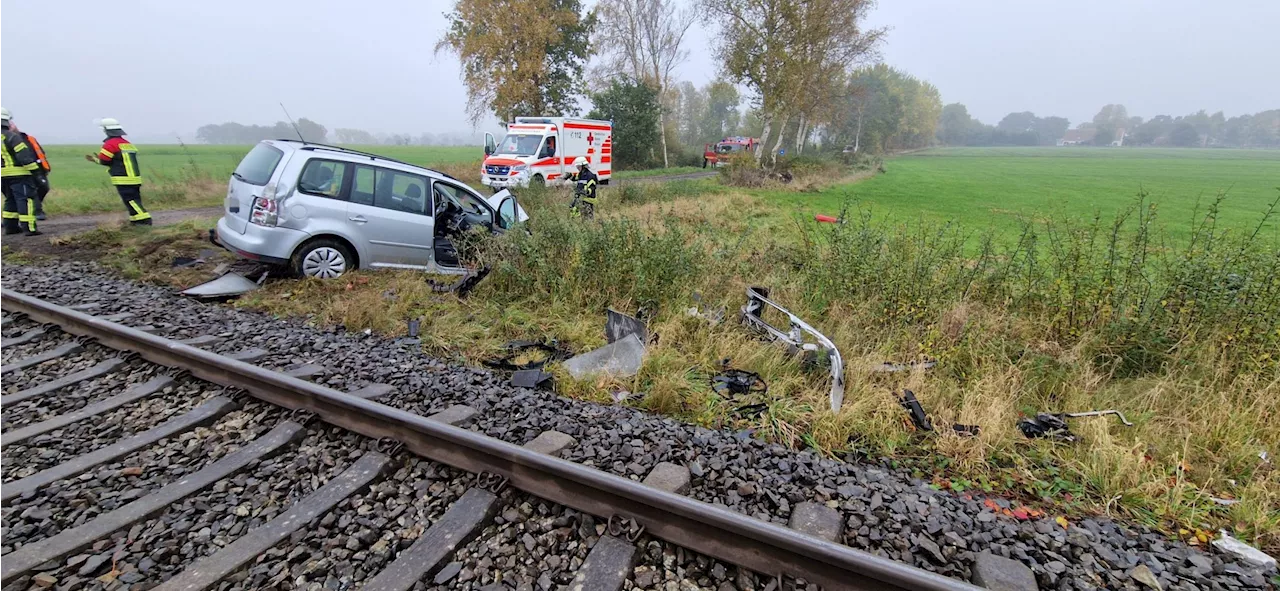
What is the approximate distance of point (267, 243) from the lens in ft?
20.1

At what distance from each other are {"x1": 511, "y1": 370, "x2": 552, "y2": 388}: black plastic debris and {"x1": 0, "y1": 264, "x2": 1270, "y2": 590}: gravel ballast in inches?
4.3

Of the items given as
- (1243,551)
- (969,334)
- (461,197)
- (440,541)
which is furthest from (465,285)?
(1243,551)

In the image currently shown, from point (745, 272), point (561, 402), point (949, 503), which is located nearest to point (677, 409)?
point (561, 402)

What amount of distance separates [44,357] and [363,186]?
3254mm

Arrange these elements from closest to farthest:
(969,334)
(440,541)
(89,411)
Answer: (440,541), (89,411), (969,334)

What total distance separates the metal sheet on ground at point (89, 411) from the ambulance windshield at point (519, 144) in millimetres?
17459

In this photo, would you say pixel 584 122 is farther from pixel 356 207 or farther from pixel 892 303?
pixel 892 303

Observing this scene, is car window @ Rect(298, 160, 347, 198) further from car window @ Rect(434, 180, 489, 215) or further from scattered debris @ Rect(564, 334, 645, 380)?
scattered debris @ Rect(564, 334, 645, 380)

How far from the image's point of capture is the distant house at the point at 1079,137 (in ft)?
515

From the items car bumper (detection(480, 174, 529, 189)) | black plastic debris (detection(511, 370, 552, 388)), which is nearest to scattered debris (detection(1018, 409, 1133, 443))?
black plastic debris (detection(511, 370, 552, 388))

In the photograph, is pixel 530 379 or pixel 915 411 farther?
pixel 530 379

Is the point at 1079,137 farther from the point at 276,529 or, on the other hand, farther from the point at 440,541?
the point at 276,529

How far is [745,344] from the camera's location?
4.87 m

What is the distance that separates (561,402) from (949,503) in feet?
7.47
